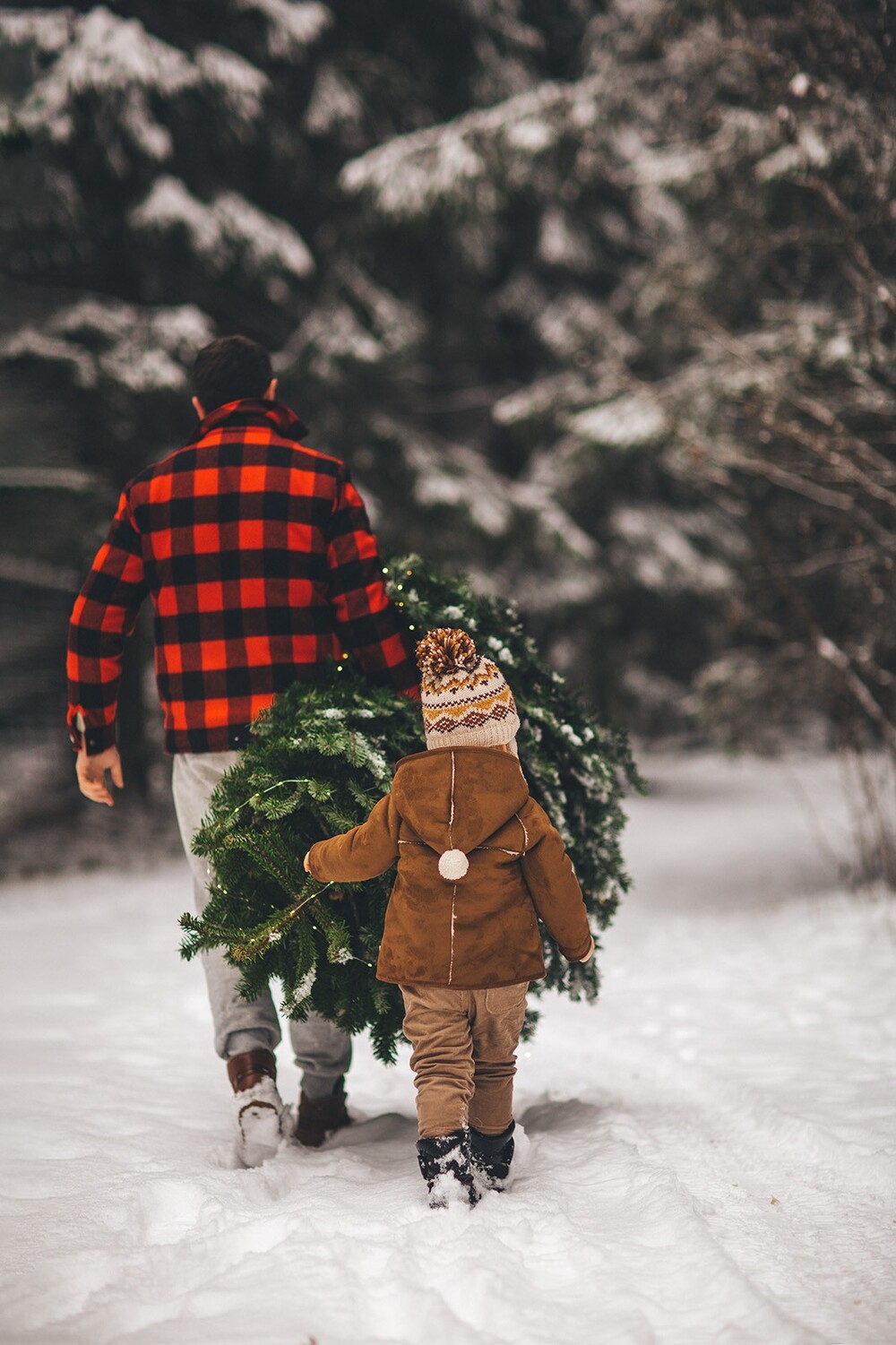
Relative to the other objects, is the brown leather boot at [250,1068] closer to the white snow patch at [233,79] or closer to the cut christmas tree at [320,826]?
the cut christmas tree at [320,826]

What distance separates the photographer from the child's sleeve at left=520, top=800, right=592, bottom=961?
2324 millimetres

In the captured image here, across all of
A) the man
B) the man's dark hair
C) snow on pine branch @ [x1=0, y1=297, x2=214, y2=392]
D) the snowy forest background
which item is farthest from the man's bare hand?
snow on pine branch @ [x1=0, y1=297, x2=214, y2=392]

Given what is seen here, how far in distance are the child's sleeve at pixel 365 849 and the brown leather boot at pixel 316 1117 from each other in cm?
93

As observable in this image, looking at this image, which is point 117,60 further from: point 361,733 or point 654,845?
point 654,845

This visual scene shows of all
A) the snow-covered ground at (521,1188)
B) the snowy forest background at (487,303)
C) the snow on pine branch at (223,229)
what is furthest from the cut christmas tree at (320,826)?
the snow on pine branch at (223,229)

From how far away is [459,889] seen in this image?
229 centimetres

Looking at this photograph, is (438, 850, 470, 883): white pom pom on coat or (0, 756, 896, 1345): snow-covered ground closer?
(0, 756, 896, 1345): snow-covered ground

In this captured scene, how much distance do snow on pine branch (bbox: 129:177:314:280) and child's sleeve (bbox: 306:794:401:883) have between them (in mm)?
6903

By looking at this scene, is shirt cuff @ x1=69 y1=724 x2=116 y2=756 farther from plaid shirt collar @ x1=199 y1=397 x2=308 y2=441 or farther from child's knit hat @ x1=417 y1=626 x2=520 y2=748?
child's knit hat @ x1=417 y1=626 x2=520 y2=748

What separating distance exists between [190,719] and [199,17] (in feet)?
27.7

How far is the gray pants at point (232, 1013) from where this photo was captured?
2742mm

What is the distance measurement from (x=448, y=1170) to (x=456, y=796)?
0.86 m

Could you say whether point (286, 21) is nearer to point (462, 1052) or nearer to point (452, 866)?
point (452, 866)

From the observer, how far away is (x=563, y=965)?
2.96 meters
